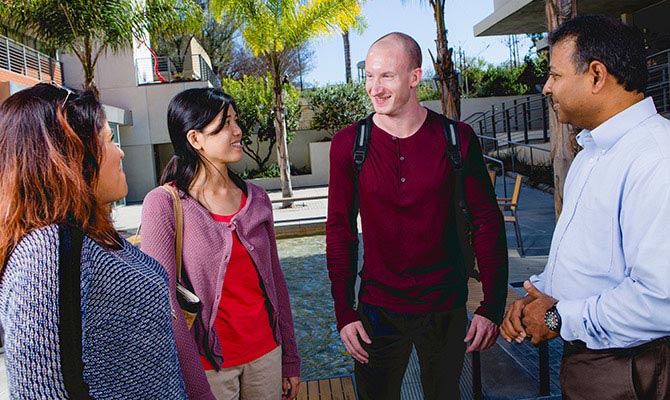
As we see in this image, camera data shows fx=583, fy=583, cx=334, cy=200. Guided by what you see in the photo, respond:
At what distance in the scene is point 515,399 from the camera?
3479 mm

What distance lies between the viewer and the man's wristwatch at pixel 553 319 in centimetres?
187

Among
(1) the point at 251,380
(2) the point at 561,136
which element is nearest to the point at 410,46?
(1) the point at 251,380

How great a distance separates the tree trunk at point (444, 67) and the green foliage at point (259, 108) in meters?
17.5

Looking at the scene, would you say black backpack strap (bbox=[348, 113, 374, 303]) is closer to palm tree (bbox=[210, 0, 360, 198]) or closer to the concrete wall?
palm tree (bbox=[210, 0, 360, 198])

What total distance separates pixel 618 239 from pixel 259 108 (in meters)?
25.4

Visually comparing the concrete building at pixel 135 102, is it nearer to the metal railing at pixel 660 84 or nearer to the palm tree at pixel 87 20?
the palm tree at pixel 87 20

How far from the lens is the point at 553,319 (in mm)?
1892

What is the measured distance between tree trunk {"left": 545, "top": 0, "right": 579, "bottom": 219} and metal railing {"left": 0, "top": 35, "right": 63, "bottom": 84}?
56.8ft

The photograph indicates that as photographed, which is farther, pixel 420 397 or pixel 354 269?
pixel 420 397

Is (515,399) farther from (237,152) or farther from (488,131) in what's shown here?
(488,131)

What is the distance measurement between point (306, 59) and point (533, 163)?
32077 millimetres

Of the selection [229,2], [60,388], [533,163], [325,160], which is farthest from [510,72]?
[60,388]

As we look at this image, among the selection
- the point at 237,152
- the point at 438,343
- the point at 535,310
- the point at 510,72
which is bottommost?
the point at 438,343

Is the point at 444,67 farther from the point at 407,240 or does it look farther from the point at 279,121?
the point at 279,121
